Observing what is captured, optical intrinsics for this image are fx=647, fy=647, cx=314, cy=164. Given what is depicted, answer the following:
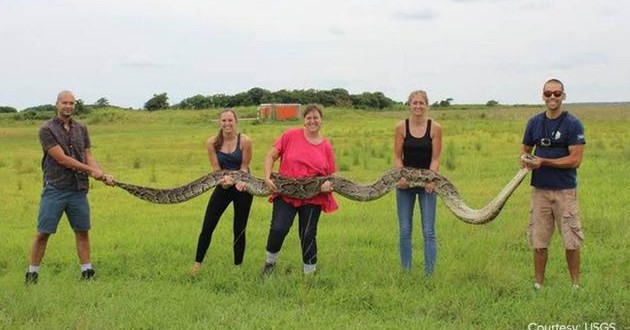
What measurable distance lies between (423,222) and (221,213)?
2.61 metres

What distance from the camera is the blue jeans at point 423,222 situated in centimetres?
786

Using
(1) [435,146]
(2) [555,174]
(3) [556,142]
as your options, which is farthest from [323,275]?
(3) [556,142]

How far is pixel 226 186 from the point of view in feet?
27.0

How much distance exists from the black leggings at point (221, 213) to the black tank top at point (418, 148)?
7.10 feet

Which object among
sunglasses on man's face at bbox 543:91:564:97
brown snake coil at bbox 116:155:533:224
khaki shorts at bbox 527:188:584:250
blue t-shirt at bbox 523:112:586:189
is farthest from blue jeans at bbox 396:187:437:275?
sunglasses on man's face at bbox 543:91:564:97

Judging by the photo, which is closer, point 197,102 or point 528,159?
point 528,159

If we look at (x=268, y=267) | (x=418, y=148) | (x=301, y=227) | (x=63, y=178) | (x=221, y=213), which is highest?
(x=418, y=148)

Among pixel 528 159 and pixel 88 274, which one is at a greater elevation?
pixel 528 159

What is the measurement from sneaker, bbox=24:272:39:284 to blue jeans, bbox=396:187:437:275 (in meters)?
4.53

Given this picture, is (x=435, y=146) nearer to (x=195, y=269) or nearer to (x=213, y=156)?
(x=213, y=156)

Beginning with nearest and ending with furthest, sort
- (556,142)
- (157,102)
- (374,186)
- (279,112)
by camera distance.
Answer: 1. (556,142)
2. (374,186)
3. (279,112)
4. (157,102)

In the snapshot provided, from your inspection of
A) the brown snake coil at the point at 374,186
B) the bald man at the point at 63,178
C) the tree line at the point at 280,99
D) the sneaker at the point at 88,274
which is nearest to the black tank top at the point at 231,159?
the brown snake coil at the point at 374,186

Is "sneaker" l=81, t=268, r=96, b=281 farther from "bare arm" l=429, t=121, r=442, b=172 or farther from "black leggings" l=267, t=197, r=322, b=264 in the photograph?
"bare arm" l=429, t=121, r=442, b=172

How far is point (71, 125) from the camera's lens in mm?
8109
